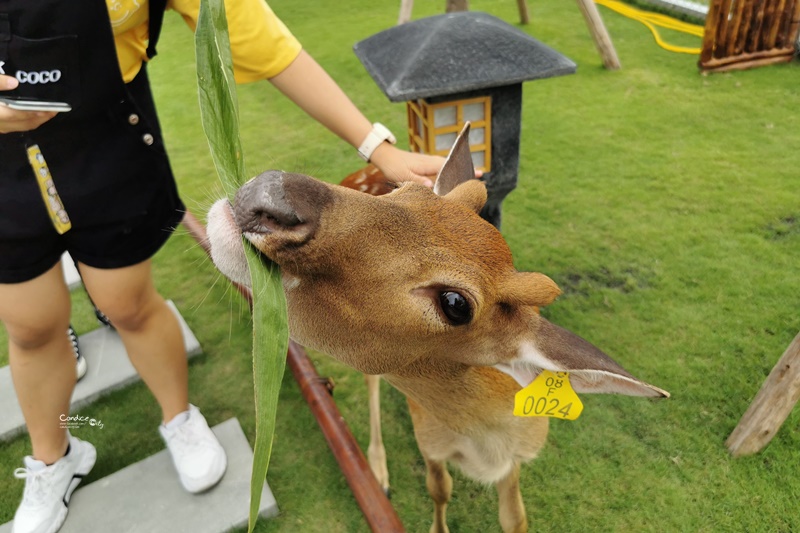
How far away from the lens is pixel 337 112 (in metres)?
2.04

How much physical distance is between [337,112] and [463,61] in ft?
3.75

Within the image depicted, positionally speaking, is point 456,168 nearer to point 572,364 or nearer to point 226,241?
point 572,364

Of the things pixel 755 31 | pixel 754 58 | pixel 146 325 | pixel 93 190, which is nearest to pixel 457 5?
pixel 755 31

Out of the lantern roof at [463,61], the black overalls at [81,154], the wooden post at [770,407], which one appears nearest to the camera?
the black overalls at [81,154]

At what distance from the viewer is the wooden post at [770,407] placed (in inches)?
98.5

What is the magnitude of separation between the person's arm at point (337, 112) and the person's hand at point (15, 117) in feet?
2.42

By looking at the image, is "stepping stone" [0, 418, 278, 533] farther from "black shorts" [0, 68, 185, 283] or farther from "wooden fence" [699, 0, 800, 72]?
"wooden fence" [699, 0, 800, 72]

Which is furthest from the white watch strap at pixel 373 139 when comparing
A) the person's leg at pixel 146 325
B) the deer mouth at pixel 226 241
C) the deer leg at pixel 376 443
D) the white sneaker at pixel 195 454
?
the white sneaker at pixel 195 454

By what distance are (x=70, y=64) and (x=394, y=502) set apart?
2280mm

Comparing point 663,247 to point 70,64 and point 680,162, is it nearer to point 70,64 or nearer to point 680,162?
point 680,162

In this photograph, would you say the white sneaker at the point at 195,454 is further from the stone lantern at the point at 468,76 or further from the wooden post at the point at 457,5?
the wooden post at the point at 457,5

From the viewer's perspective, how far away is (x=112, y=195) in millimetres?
1951

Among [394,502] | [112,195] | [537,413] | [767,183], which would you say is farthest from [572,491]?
[767,183]

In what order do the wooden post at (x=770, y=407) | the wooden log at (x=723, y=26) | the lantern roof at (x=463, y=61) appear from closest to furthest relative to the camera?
the wooden post at (x=770, y=407) < the lantern roof at (x=463, y=61) < the wooden log at (x=723, y=26)
